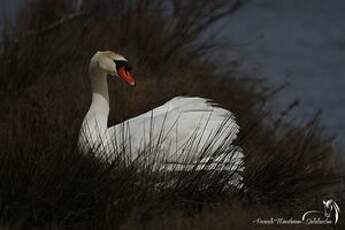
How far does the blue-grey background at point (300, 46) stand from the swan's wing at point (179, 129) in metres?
3.50

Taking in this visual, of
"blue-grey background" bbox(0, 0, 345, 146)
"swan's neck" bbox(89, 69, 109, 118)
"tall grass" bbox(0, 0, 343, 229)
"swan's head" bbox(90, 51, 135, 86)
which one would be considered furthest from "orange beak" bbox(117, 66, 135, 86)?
"blue-grey background" bbox(0, 0, 345, 146)

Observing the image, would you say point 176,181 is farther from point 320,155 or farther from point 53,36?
point 53,36

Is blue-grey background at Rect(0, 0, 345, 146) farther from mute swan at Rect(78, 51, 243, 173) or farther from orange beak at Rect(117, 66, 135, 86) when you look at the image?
mute swan at Rect(78, 51, 243, 173)

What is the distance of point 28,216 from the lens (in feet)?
21.8

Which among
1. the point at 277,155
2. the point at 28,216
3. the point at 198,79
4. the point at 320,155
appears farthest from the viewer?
the point at 198,79

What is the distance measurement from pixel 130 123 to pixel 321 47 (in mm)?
8505

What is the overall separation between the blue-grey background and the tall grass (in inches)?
33.3

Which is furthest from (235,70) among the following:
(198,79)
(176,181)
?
(176,181)

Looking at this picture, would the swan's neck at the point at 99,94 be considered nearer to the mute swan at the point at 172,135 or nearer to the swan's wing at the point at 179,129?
the mute swan at the point at 172,135

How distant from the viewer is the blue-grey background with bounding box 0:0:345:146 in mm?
13547

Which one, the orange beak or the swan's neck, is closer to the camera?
the swan's neck

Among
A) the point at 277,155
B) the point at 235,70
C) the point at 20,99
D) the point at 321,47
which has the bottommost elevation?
→ the point at 277,155

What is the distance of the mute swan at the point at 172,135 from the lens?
7.50 m

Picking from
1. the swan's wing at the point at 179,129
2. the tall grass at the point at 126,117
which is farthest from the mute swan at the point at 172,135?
the tall grass at the point at 126,117
